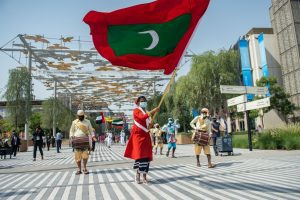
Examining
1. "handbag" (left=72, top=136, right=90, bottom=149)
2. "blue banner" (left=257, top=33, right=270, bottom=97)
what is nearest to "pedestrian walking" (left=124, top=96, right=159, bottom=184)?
"handbag" (left=72, top=136, right=90, bottom=149)

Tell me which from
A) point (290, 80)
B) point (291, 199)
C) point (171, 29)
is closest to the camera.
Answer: point (291, 199)

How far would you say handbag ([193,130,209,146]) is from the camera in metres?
9.38

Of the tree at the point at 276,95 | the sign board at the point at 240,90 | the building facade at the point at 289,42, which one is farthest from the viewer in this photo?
the building facade at the point at 289,42

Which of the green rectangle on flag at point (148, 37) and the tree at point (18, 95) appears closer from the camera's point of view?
the green rectangle on flag at point (148, 37)

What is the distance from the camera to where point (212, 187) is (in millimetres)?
5922

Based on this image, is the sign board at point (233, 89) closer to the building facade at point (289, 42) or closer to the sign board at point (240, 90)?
the sign board at point (240, 90)

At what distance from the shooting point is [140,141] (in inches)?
270

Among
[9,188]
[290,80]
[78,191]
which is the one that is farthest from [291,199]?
[290,80]

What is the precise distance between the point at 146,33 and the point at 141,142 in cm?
248

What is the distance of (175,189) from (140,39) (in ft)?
10.9

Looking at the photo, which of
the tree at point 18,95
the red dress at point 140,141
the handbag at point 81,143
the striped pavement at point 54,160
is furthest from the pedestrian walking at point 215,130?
the tree at point 18,95

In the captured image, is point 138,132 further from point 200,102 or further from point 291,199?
point 200,102

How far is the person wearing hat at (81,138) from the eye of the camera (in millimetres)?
8891

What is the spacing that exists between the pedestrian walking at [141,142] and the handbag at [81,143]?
2.35 metres
